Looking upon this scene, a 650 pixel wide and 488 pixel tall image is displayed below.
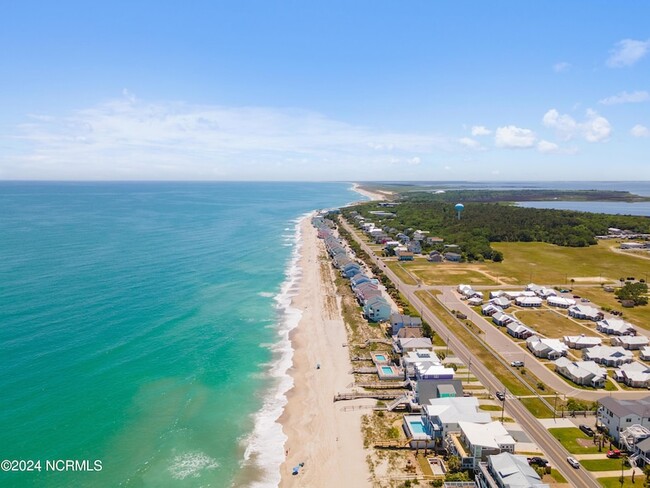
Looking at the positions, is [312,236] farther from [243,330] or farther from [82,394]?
[82,394]

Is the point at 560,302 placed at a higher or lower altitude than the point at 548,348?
higher

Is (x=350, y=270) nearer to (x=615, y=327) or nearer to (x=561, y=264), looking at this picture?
(x=615, y=327)

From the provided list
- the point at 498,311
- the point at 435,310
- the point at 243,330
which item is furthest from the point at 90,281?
the point at 498,311

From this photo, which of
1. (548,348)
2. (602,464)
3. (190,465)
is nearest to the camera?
(602,464)
